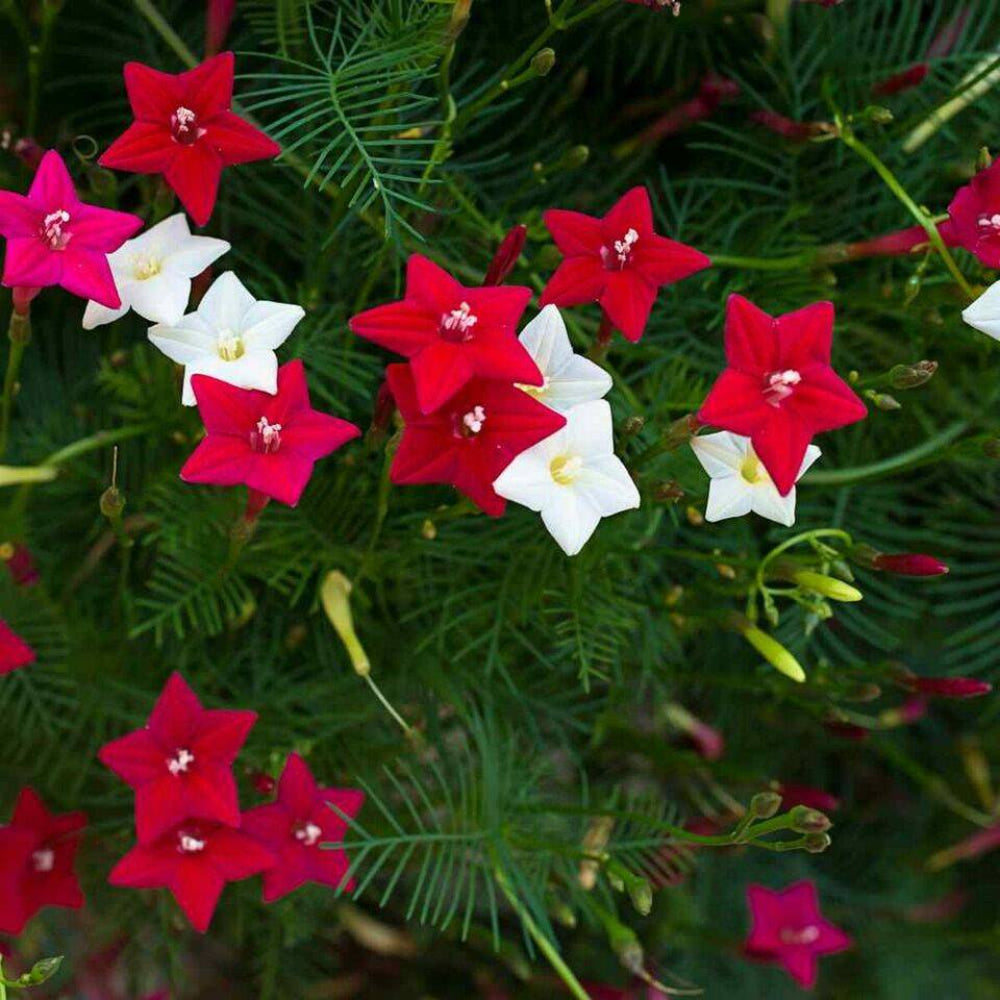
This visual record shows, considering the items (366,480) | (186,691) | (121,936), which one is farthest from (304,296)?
(121,936)

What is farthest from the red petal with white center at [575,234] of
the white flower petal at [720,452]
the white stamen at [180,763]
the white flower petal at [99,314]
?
the white stamen at [180,763]

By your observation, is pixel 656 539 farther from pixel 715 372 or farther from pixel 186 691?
pixel 186 691

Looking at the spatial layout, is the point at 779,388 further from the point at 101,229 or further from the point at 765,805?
the point at 101,229

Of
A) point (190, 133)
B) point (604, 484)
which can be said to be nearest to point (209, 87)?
point (190, 133)

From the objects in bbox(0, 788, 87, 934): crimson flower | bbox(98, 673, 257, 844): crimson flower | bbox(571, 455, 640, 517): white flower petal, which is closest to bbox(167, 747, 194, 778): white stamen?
bbox(98, 673, 257, 844): crimson flower

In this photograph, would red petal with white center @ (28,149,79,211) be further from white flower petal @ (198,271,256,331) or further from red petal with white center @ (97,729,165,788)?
red petal with white center @ (97,729,165,788)

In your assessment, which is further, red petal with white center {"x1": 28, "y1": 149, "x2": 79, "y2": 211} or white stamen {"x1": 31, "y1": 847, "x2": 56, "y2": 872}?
white stamen {"x1": 31, "y1": 847, "x2": 56, "y2": 872}

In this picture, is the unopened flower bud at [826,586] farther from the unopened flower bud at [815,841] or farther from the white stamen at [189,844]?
the white stamen at [189,844]
